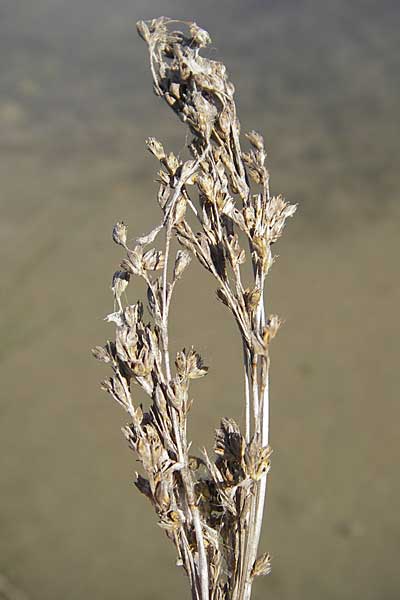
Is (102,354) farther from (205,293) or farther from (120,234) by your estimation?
(205,293)

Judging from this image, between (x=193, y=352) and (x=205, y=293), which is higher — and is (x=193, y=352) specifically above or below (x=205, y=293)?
below

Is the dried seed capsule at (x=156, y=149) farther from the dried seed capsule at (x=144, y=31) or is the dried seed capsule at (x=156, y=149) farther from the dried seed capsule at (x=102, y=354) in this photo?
the dried seed capsule at (x=102, y=354)

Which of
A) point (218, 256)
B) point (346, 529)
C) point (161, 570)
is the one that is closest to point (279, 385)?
point (346, 529)

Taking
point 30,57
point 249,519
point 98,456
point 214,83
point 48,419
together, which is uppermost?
point 30,57

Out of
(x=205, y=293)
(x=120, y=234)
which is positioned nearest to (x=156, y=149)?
(x=120, y=234)

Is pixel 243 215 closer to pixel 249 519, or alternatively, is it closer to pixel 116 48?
pixel 249 519

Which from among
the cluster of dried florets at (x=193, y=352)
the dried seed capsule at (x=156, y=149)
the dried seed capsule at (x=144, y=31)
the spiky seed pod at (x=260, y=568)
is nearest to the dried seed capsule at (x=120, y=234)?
the cluster of dried florets at (x=193, y=352)
